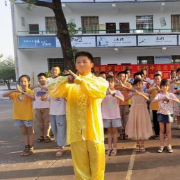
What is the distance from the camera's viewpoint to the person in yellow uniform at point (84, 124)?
2.25 meters

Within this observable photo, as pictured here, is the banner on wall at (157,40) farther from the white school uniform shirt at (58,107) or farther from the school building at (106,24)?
the white school uniform shirt at (58,107)

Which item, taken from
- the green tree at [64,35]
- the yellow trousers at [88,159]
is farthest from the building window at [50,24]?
the yellow trousers at [88,159]

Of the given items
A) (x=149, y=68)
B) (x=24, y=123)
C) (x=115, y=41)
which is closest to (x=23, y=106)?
(x=24, y=123)

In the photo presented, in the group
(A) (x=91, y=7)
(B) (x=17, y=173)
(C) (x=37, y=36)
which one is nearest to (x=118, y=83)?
(B) (x=17, y=173)

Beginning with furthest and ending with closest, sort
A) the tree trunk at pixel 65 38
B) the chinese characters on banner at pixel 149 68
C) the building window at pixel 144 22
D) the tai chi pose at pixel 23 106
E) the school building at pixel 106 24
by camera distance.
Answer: the building window at pixel 144 22 → the school building at pixel 106 24 → the chinese characters on banner at pixel 149 68 → the tree trunk at pixel 65 38 → the tai chi pose at pixel 23 106

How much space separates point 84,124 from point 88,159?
39cm

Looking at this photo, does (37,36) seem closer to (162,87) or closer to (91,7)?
(91,7)

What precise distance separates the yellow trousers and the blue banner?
1253 centimetres

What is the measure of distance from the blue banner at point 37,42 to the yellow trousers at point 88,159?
41.1 ft

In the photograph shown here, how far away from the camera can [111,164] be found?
362cm

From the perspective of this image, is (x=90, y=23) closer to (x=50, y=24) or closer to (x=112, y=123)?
(x=50, y=24)

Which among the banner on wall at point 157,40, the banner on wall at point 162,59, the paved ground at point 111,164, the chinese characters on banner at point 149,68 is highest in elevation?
the banner on wall at point 157,40

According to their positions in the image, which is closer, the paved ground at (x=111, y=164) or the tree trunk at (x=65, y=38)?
the paved ground at (x=111, y=164)

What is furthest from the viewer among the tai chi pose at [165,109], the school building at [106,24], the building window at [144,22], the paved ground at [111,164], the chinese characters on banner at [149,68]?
the building window at [144,22]
